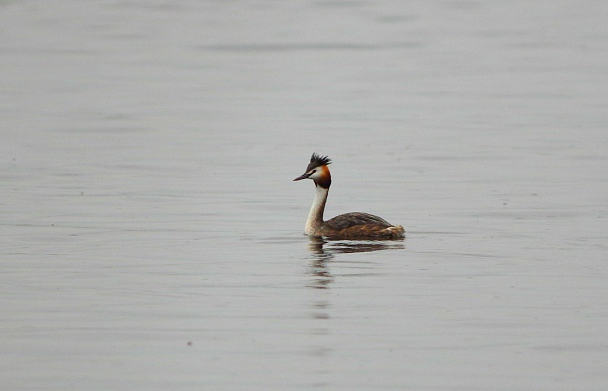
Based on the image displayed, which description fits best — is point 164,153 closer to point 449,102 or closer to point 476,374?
point 449,102

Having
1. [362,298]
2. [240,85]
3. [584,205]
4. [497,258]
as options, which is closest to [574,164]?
[584,205]

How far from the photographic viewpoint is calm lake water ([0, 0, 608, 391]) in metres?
9.06

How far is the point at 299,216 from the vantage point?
17438 millimetres

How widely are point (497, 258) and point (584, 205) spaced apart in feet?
15.0

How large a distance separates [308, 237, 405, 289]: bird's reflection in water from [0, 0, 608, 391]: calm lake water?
6 centimetres

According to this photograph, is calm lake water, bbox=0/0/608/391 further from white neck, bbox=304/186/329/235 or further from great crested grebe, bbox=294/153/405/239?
white neck, bbox=304/186/329/235

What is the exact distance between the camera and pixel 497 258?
1323 cm

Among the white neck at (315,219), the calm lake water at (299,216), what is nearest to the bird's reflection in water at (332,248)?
the calm lake water at (299,216)

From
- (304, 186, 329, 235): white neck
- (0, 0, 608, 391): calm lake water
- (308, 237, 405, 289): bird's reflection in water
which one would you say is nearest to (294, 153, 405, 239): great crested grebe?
(304, 186, 329, 235): white neck

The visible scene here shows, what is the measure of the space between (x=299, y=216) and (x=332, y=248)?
288cm

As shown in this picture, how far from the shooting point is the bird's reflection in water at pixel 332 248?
12.9 meters

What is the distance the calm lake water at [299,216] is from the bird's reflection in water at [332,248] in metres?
0.06

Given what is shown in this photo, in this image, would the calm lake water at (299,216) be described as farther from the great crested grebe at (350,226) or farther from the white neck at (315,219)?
the white neck at (315,219)

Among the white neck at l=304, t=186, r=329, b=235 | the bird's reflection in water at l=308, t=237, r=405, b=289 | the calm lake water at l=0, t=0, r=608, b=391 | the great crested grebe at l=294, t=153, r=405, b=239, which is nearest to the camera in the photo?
the calm lake water at l=0, t=0, r=608, b=391
